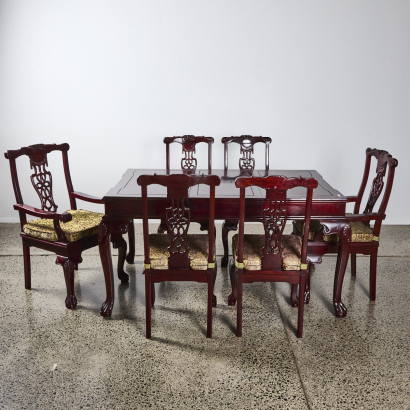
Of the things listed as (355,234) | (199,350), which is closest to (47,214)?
(199,350)

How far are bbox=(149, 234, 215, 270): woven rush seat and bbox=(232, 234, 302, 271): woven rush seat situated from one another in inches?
8.2

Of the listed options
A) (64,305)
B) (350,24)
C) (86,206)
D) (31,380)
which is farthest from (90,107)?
(31,380)

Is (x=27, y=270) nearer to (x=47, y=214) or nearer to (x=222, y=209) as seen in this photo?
(x=47, y=214)

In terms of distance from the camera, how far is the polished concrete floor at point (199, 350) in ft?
7.06

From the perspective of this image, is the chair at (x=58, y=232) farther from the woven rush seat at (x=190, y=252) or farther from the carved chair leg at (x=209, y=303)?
the carved chair leg at (x=209, y=303)

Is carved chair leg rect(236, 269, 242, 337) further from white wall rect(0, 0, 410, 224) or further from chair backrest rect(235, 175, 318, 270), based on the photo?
white wall rect(0, 0, 410, 224)

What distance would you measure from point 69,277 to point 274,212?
1.42m

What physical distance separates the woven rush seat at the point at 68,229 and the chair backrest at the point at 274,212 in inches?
43.2

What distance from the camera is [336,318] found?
290 centimetres

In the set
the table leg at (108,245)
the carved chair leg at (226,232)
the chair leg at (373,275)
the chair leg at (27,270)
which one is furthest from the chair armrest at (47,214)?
the chair leg at (373,275)

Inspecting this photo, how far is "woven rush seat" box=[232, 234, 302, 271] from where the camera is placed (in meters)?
2.57

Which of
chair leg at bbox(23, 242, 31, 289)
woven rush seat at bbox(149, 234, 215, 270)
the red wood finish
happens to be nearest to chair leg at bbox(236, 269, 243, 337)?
woven rush seat at bbox(149, 234, 215, 270)

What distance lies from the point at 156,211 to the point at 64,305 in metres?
1.00

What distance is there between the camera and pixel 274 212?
2.47 metres
